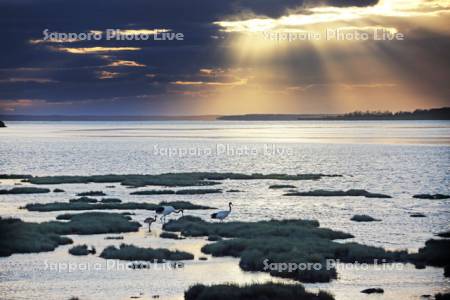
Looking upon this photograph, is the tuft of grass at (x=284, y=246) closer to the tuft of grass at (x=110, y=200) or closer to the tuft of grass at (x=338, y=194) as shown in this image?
the tuft of grass at (x=110, y=200)

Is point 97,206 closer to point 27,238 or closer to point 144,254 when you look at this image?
point 27,238

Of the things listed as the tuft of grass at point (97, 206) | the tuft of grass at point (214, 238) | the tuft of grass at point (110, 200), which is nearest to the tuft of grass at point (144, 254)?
the tuft of grass at point (214, 238)

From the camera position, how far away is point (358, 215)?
169ft

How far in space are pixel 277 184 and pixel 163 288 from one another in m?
49.7

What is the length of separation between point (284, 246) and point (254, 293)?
894cm

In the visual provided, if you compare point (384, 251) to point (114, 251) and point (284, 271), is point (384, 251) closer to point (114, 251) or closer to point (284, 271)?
point (284, 271)

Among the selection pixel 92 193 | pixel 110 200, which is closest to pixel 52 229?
pixel 110 200

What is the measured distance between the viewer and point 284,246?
120 feet

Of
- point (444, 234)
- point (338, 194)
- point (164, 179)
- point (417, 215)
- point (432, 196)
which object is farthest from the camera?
point (164, 179)

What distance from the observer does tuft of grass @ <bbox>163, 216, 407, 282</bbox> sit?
3384cm

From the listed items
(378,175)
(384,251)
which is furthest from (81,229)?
(378,175)

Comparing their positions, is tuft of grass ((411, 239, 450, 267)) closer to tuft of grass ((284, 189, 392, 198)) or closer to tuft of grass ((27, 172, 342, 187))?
tuft of grass ((284, 189, 392, 198))

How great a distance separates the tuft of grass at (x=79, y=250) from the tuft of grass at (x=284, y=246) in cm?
587

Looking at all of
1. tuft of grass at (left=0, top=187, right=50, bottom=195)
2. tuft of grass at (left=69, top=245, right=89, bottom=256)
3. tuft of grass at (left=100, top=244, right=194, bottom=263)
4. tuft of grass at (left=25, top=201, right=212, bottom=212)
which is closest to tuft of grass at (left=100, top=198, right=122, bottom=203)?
tuft of grass at (left=25, top=201, right=212, bottom=212)
